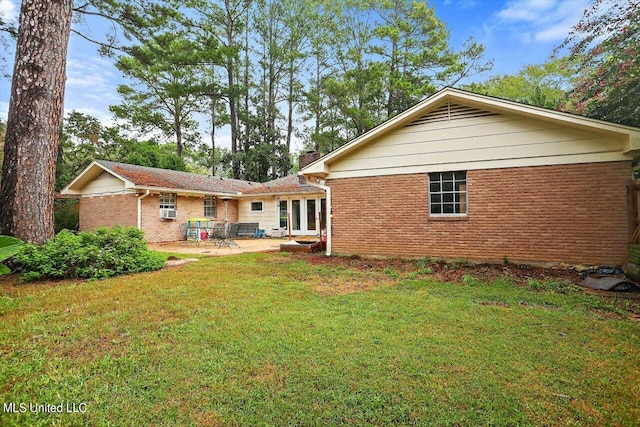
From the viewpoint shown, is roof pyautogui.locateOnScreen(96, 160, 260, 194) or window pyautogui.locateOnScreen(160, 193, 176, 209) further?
window pyautogui.locateOnScreen(160, 193, 176, 209)

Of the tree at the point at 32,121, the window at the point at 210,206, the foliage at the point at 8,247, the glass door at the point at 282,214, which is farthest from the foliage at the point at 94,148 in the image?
the foliage at the point at 8,247

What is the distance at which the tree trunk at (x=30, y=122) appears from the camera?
20.4 ft

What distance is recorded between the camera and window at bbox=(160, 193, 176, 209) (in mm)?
15492

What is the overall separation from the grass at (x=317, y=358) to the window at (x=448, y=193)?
3331mm

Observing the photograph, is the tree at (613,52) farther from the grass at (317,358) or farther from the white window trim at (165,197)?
the white window trim at (165,197)

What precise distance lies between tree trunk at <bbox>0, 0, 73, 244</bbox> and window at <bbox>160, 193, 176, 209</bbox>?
920 cm

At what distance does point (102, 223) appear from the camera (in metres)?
15.8

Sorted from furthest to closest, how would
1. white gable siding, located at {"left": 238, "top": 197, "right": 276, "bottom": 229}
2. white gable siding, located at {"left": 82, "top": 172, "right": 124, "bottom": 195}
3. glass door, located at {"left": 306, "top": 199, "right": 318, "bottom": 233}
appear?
white gable siding, located at {"left": 238, "top": 197, "right": 276, "bottom": 229}
glass door, located at {"left": 306, "top": 199, "right": 318, "bottom": 233}
white gable siding, located at {"left": 82, "top": 172, "right": 124, "bottom": 195}

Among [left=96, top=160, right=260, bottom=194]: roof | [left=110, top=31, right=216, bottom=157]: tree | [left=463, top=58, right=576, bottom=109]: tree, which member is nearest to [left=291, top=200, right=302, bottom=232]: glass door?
[left=96, top=160, right=260, bottom=194]: roof

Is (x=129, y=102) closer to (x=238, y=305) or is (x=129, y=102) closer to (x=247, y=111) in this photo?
(x=247, y=111)

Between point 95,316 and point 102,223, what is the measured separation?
1466 centimetres

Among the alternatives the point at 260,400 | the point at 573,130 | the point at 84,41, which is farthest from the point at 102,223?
the point at 573,130

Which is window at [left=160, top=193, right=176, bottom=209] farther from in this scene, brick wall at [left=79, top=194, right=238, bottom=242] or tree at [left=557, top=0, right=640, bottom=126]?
tree at [left=557, top=0, right=640, bottom=126]

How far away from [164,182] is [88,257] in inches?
392
